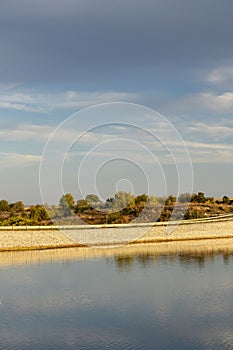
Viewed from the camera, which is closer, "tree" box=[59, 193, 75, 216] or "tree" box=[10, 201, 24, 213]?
"tree" box=[59, 193, 75, 216]

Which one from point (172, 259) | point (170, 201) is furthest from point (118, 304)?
point (170, 201)

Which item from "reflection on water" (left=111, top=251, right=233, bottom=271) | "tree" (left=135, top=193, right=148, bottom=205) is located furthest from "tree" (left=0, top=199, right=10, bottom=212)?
"reflection on water" (left=111, top=251, right=233, bottom=271)

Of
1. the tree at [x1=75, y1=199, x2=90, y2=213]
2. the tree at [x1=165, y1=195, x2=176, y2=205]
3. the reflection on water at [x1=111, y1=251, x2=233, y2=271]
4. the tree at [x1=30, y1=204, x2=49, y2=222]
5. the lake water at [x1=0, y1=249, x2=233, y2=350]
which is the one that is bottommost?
the lake water at [x1=0, y1=249, x2=233, y2=350]

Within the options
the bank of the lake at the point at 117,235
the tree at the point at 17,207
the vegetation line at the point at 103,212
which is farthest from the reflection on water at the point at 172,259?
the tree at the point at 17,207

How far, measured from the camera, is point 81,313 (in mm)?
31156

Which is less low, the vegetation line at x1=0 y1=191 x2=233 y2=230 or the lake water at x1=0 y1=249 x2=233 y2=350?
the vegetation line at x1=0 y1=191 x2=233 y2=230

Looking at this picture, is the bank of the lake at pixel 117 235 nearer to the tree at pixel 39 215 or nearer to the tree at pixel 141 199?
the tree at pixel 39 215

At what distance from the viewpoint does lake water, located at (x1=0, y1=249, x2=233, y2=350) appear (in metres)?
26.1

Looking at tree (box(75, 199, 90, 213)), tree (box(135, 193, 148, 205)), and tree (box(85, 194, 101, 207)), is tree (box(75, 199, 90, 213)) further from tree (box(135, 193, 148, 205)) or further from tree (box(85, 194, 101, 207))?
tree (box(135, 193, 148, 205))

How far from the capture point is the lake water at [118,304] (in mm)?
26062

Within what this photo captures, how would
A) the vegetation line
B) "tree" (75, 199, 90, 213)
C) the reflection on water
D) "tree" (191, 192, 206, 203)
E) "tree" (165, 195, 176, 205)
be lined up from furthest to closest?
"tree" (191, 192, 206, 203), "tree" (165, 195, 176, 205), "tree" (75, 199, 90, 213), the vegetation line, the reflection on water

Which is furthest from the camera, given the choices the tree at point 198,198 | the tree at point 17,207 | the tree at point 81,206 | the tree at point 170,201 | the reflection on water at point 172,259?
the tree at point 198,198

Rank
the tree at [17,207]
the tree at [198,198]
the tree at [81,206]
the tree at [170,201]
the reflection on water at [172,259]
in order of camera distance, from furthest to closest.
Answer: the tree at [198,198]
the tree at [170,201]
the tree at [17,207]
the tree at [81,206]
the reflection on water at [172,259]

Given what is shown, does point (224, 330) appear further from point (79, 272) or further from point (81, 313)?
point (79, 272)
